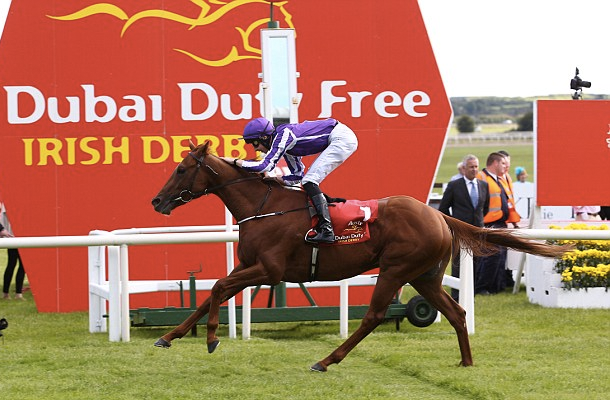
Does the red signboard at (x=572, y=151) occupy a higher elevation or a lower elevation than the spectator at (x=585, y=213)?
higher

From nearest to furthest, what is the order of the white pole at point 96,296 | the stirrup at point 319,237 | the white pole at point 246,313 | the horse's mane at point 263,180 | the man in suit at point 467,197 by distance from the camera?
the stirrup at point 319,237 < the horse's mane at point 263,180 < the white pole at point 246,313 < the white pole at point 96,296 < the man in suit at point 467,197

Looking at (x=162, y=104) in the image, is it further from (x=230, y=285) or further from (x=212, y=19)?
(x=230, y=285)

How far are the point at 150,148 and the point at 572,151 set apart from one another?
13.6 ft

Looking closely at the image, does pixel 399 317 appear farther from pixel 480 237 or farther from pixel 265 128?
Result: pixel 265 128

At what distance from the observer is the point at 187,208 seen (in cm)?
1136

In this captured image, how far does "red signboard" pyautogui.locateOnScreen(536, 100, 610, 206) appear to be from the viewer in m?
11.4

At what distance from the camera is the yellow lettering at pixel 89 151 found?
11164 mm

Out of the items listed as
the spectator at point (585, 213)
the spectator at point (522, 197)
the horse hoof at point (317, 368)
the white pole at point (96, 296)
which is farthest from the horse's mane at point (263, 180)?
the spectator at point (522, 197)

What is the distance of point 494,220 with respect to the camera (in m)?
12.4

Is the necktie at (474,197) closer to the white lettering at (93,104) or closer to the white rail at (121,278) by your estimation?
the white rail at (121,278)

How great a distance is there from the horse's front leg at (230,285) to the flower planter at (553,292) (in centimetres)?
469

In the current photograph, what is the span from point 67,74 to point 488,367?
558 centimetres

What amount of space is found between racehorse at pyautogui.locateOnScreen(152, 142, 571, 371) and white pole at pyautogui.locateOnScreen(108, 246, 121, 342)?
1.25 meters

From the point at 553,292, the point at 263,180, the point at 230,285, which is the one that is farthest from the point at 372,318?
the point at 553,292
